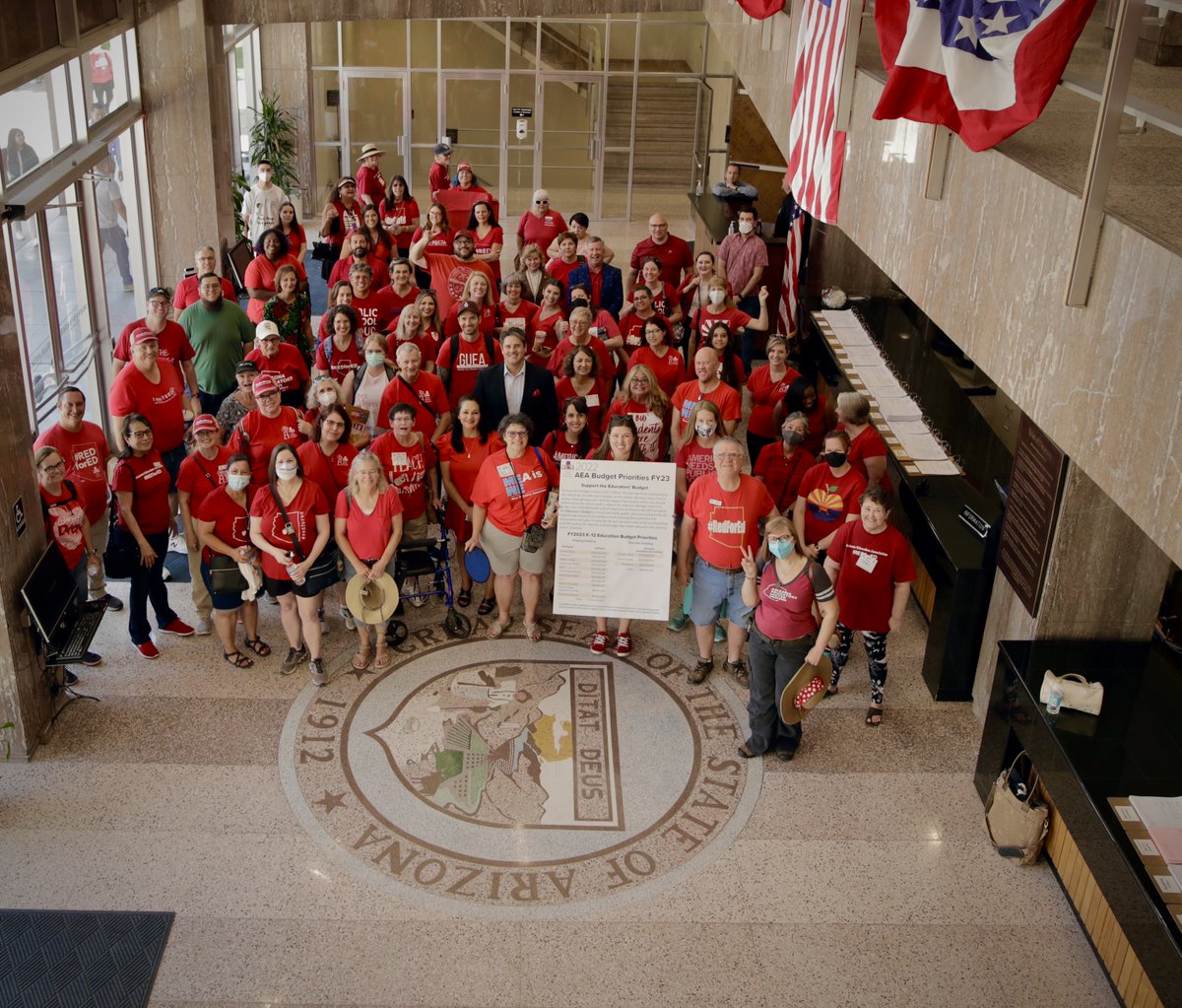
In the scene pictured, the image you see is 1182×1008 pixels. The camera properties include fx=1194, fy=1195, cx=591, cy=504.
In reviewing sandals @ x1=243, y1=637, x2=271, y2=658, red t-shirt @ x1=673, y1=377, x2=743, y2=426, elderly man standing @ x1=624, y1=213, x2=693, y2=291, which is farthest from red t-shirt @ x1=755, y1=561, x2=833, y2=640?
elderly man standing @ x1=624, y1=213, x2=693, y2=291

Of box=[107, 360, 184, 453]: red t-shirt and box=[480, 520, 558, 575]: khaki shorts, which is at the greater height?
box=[107, 360, 184, 453]: red t-shirt

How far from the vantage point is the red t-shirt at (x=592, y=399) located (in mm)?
8836

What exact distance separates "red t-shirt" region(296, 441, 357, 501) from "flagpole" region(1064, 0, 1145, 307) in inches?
197

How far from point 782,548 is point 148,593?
14.1 ft

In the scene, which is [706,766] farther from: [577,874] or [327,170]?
[327,170]

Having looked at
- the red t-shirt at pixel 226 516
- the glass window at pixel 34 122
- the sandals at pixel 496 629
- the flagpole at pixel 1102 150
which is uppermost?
the flagpole at pixel 1102 150

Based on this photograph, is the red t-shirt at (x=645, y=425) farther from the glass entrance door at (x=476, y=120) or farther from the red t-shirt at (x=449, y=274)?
the glass entrance door at (x=476, y=120)

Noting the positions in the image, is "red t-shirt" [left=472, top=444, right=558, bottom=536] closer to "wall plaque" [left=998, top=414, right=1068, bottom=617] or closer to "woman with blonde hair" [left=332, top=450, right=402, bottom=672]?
"woman with blonde hair" [left=332, top=450, right=402, bottom=672]

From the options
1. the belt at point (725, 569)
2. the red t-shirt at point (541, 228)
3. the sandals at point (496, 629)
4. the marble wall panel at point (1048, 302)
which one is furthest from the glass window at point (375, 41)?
the marble wall panel at point (1048, 302)

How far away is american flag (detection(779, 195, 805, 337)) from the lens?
1241cm

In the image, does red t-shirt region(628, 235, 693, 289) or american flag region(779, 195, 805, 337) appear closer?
red t-shirt region(628, 235, 693, 289)

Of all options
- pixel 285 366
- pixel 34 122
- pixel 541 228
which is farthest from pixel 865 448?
pixel 34 122

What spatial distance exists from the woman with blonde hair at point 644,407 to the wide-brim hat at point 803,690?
90.9 inches

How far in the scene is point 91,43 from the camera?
9781 mm
